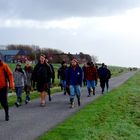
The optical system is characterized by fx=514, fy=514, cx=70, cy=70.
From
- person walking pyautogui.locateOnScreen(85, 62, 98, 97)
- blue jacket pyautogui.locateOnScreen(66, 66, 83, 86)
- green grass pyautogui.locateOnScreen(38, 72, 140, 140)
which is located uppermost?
blue jacket pyautogui.locateOnScreen(66, 66, 83, 86)

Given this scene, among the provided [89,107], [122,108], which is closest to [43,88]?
[89,107]

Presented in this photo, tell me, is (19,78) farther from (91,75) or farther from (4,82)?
(91,75)

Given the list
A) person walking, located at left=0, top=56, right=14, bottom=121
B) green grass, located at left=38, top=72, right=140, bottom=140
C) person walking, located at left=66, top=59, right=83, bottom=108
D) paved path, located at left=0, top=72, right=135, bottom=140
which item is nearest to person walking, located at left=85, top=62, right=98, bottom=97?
paved path, located at left=0, top=72, right=135, bottom=140

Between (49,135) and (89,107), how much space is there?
7749mm

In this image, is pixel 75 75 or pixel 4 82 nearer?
pixel 4 82

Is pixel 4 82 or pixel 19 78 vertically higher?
pixel 4 82

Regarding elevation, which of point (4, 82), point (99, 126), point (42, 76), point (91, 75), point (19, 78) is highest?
point (4, 82)

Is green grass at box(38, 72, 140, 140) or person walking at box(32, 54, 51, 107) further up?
person walking at box(32, 54, 51, 107)

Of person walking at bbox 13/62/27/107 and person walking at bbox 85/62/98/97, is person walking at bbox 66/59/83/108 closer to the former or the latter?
person walking at bbox 13/62/27/107

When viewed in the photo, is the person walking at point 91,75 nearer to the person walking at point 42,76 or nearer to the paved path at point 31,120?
the paved path at point 31,120

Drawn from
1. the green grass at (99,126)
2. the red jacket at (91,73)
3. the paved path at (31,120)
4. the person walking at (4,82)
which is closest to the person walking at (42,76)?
the paved path at (31,120)

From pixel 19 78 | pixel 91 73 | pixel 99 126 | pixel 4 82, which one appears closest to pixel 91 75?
pixel 91 73

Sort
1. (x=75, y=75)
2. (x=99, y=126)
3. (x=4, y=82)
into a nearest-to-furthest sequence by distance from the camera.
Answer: (x=99, y=126) < (x=4, y=82) < (x=75, y=75)

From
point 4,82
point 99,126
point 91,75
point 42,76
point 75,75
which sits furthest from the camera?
point 91,75
